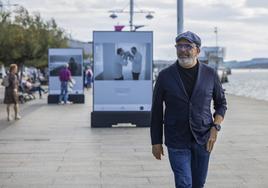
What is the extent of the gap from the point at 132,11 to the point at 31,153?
34654mm

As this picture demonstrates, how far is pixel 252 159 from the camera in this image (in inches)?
465

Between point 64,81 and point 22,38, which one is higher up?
point 22,38

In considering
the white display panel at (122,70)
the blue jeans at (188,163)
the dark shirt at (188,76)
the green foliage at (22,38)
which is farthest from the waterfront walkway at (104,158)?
the green foliage at (22,38)

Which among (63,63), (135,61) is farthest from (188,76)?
(63,63)

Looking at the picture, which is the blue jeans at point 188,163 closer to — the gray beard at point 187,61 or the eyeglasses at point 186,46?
the gray beard at point 187,61

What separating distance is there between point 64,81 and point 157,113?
23099 millimetres

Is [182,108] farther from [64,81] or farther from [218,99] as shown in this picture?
[64,81]

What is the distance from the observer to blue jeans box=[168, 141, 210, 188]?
20.5 ft

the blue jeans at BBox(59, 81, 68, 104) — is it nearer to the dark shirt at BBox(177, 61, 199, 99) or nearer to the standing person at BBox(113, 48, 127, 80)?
the standing person at BBox(113, 48, 127, 80)

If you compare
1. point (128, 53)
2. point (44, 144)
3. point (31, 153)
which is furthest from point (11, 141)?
point (128, 53)

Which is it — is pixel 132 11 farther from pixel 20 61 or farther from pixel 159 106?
pixel 159 106

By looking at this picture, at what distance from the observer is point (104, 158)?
39.3 ft

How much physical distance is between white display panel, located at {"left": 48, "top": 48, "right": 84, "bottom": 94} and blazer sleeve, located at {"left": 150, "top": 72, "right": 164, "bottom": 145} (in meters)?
23.9

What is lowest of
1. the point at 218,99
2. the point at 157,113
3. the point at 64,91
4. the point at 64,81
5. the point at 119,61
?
the point at 64,91
